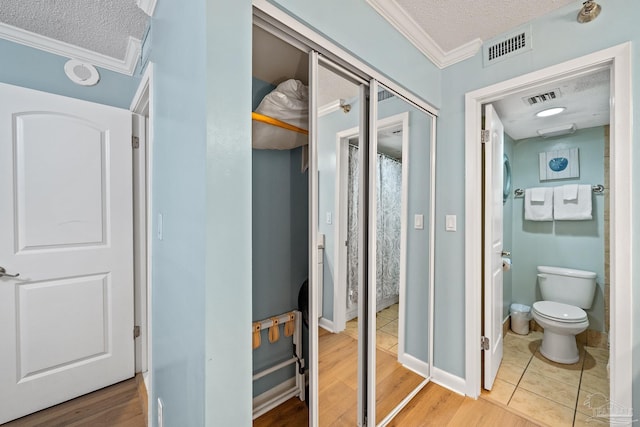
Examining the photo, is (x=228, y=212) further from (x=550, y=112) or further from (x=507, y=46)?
(x=550, y=112)

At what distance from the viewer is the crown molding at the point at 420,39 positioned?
1.45 meters

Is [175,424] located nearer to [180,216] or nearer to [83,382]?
[180,216]

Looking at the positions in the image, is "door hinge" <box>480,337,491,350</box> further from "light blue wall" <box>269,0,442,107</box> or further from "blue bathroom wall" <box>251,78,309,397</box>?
"light blue wall" <box>269,0,442,107</box>

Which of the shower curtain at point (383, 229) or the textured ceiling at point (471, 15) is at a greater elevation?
the textured ceiling at point (471, 15)

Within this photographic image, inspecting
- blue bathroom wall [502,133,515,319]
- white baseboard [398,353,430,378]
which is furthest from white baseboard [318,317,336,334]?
blue bathroom wall [502,133,515,319]

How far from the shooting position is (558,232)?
287 centimetres

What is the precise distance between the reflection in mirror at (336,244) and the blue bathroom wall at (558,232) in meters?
2.76

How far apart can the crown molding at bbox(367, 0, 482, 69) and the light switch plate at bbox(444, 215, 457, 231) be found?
116 centimetres

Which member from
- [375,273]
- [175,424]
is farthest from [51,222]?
[375,273]

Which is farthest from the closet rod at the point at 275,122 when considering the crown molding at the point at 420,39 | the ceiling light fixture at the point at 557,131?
the ceiling light fixture at the point at 557,131

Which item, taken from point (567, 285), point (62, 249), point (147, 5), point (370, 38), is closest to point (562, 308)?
point (567, 285)

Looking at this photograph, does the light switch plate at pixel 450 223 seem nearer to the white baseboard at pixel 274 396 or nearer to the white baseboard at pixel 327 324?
the white baseboard at pixel 327 324

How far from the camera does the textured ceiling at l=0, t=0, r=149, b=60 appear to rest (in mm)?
1554

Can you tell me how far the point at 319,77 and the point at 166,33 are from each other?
78cm
